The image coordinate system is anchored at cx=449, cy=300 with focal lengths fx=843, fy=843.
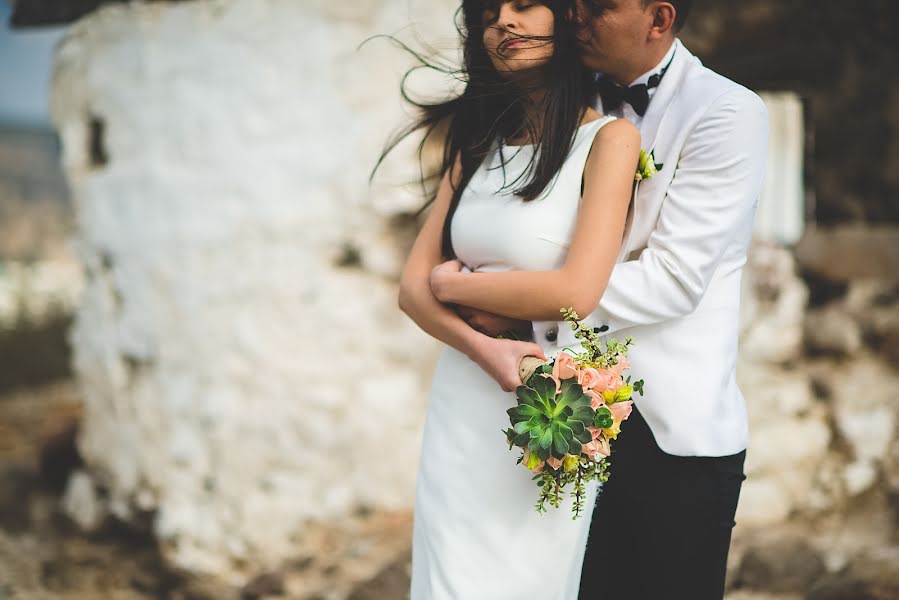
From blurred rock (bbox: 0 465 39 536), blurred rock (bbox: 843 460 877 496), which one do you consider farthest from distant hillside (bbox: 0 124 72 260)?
blurred rock (bbox: 843 460 877 496)

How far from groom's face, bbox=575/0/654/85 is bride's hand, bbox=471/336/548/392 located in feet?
1.94

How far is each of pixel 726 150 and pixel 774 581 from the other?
7.46ft

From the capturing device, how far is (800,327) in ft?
13.2

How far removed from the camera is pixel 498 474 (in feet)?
5.45

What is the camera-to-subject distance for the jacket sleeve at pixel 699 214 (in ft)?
5.08

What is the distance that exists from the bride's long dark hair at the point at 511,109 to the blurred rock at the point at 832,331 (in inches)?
104

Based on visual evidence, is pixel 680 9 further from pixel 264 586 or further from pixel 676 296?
pixel 264 586

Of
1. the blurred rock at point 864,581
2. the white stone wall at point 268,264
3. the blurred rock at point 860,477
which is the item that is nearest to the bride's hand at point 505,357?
the blurred rock at point 864,581

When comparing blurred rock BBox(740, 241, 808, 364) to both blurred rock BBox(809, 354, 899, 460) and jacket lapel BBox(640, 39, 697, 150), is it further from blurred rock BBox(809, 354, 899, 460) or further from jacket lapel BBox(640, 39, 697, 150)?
jacket lapel BBox(640, 39, 697, 150)

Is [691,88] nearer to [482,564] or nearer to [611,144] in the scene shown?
[611,144]

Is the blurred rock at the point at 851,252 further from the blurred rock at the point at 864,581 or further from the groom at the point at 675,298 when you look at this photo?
the groom at the point at 675,298

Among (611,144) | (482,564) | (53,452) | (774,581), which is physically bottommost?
(53,452)

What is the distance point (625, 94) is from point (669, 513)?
863 mm

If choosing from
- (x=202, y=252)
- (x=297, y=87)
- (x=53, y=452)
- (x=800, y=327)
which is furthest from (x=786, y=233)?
(x=53, y=452)
